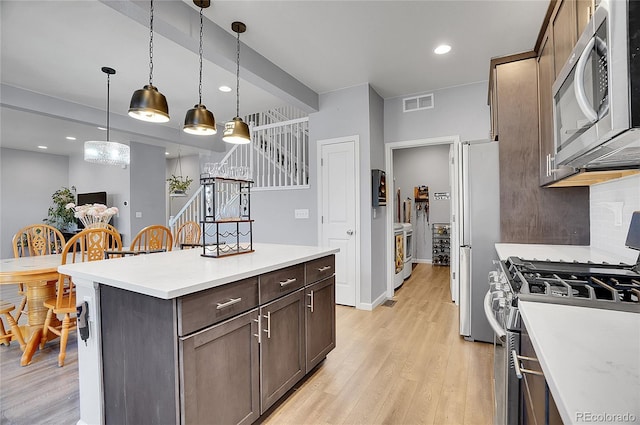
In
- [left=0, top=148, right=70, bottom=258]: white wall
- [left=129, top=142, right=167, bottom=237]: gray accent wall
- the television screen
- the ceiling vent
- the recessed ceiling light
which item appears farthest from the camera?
[left=0, top=148, right=70, bottom=258]: white wall

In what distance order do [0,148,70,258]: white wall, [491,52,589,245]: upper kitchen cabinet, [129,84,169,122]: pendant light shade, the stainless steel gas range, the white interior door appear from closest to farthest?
the stainless steel gas range < [129,84,169,122]: pendant light shade < [491,52,589,245]: upper kitchen cabinet < the white interior door < [0,148,70,258]: white wall

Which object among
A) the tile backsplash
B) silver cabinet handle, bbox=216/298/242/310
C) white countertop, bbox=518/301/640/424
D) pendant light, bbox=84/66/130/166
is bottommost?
silver cabinet handle, bbox=216/298/242/310

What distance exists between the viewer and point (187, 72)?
3.71 m

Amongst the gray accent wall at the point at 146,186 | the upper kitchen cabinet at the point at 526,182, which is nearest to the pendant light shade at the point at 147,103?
the upper kitchen cabinet at the point at 526,182

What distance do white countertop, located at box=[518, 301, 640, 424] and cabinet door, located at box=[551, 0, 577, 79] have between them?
61.8 inches

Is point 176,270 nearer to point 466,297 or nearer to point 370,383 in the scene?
point 370,383

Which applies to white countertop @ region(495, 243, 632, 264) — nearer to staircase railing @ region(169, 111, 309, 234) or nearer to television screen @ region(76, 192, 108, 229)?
staircase railing @ region(169, 111, 309, 234)

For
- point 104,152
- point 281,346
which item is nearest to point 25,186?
point 104,152

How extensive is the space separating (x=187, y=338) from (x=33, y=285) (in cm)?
231

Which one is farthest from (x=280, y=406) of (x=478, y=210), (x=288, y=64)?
(x=288, y=64)

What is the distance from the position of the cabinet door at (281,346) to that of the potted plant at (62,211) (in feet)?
27.2

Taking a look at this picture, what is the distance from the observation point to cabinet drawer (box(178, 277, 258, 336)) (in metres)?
1.29

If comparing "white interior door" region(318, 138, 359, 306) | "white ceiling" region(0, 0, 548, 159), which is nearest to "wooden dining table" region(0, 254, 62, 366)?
"white ceiling" region(0, 0, 548, 159)

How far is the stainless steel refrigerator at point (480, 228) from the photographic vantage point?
2.79 meters
